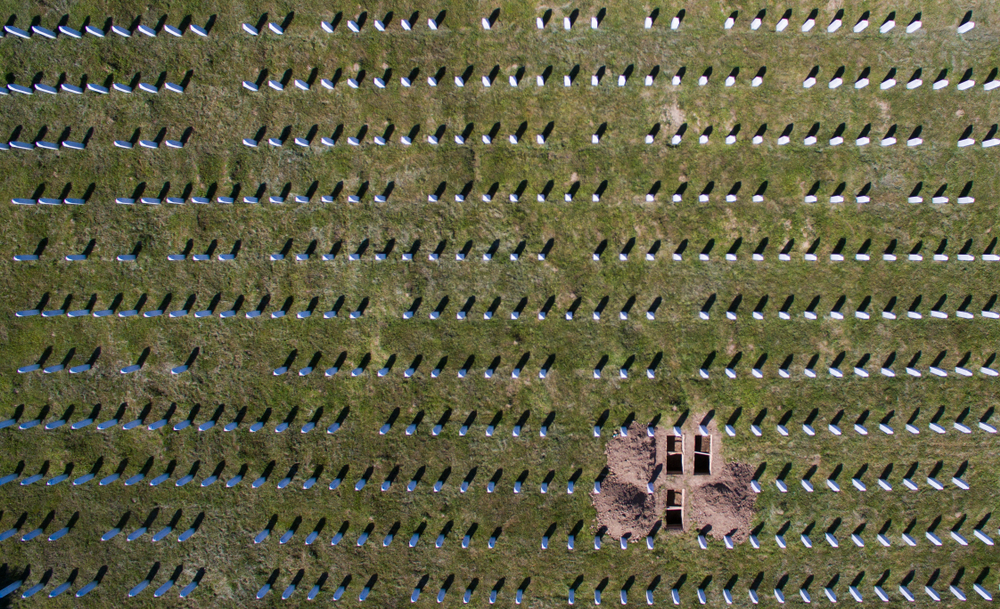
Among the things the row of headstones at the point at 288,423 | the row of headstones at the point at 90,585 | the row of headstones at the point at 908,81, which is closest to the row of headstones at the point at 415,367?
the row of headstones at the point at 288,423

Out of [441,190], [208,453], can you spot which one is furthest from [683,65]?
[208,453]

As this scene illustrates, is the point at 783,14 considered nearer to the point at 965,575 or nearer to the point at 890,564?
the point at 890,564

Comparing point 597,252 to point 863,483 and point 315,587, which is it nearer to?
point 863,483

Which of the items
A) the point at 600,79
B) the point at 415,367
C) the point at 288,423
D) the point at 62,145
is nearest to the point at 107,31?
the point at 62,145

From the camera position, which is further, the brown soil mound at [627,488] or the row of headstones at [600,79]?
the brown soil mound at [627,488]

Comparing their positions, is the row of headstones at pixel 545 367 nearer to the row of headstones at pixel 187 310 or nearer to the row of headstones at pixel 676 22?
the row of headstones at pixel 187 310

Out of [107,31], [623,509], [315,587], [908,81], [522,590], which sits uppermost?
[908,81]

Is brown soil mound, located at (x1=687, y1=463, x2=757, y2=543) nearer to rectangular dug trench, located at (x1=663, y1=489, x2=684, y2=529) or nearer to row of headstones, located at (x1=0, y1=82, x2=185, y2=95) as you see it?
rectangular dug trench, located at (x1=663, y1=489, x2=684, y2=529)
